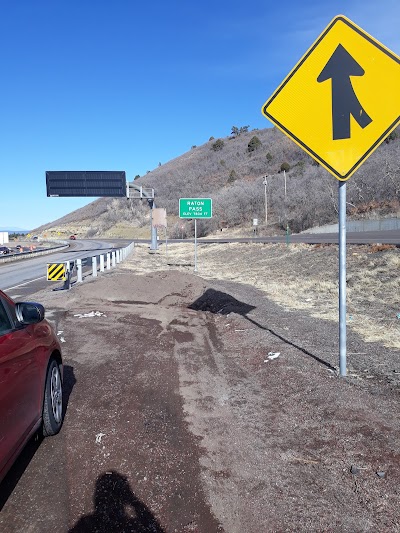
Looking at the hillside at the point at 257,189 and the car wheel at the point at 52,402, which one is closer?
the car wheel at the point at 52,402

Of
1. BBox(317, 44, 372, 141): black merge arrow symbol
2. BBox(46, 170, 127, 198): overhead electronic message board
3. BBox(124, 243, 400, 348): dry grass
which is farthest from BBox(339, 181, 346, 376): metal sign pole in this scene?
BBox(46, 170, 127, 198): overhead electronic message board

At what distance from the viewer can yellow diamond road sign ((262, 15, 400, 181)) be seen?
475 cm

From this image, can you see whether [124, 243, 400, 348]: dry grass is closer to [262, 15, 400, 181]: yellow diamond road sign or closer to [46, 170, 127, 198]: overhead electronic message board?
[262, 15, 400, 181]: yellow diamond road sign

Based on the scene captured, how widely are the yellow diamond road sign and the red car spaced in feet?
11.2

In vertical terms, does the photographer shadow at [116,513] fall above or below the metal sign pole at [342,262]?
below

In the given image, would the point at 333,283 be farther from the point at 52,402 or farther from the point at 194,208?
the point at 194,208

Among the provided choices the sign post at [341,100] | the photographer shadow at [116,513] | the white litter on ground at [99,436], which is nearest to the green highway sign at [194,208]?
the sign post at [341,100]

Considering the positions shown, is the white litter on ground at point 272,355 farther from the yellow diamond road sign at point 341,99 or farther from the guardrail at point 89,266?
the guardrail at point 89,266

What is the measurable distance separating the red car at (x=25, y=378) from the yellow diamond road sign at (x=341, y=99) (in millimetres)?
3400

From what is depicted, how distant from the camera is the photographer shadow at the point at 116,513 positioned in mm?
2878

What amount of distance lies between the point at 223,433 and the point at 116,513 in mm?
1405

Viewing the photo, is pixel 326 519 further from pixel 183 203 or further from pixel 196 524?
pixel 183 203

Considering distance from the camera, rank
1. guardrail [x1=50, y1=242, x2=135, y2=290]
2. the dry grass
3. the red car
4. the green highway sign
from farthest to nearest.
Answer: the green highway sign, guardrail [x1=50, y1=242, x2=135, y2=290], the dry grass, the red car

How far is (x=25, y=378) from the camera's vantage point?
137 inches
